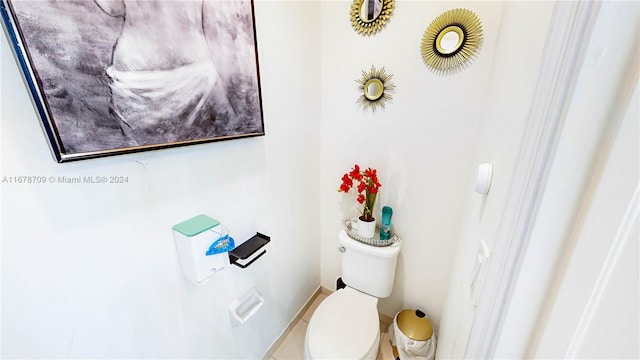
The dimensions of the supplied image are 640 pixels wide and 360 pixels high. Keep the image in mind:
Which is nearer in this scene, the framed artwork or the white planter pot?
the framed artwork

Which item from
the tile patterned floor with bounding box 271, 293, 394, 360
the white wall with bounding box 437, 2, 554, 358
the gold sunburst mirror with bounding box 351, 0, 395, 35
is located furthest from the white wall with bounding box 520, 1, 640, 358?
the tile patterned floor with bounding box 271, 293, 394, 360

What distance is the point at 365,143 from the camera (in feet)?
4.31

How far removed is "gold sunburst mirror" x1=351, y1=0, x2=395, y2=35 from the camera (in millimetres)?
1077

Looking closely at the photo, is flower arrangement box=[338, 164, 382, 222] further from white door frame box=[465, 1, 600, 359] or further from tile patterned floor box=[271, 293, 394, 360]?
tile patterned floor box=[271, 293, 394, 360]

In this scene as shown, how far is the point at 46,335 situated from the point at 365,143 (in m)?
1.36

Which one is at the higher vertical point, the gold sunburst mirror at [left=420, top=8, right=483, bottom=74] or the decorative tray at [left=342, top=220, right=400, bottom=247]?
the gold sunburst mirror at [left=420, top=8, right=483, bottom=74]

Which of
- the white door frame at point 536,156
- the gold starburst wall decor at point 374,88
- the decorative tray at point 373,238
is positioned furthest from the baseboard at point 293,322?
the gold starburst wall decor at point 374,88

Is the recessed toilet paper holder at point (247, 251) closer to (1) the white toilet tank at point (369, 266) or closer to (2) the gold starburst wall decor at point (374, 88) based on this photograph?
(1) the white toilet tank at point (369, 266)

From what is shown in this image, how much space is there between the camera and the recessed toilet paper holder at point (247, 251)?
3.16ft

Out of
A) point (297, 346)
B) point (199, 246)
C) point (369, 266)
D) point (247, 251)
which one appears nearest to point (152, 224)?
point (199, 246)

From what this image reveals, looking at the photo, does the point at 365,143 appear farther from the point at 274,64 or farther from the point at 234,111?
the point at 234,111

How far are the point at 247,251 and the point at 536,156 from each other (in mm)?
987

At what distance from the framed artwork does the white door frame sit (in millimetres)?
843

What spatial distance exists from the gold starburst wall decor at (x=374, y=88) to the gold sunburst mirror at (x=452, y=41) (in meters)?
0.19
